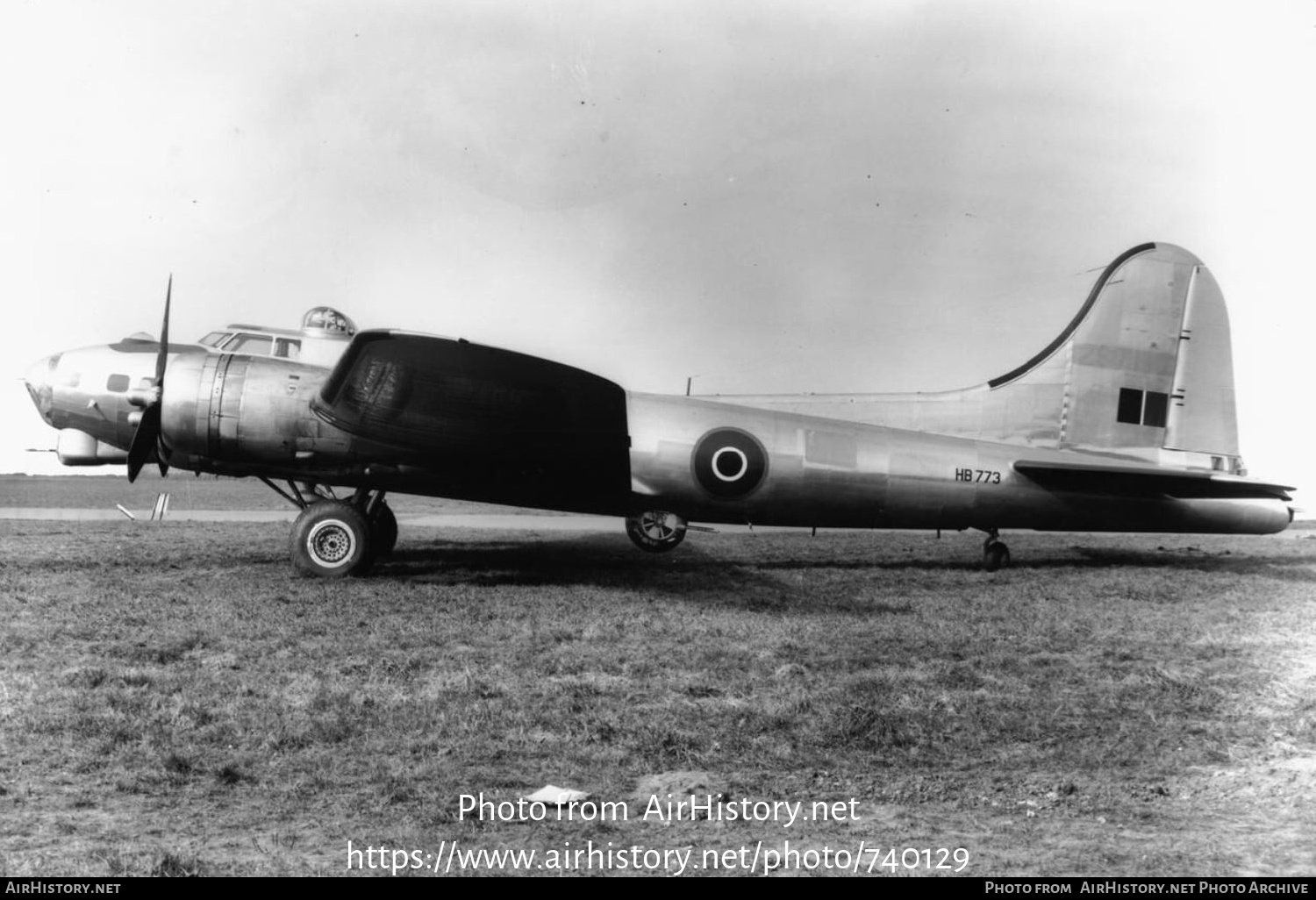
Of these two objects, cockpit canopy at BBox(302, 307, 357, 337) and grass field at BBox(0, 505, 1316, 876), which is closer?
grass field at BBox(0, 505, 1316, 876)

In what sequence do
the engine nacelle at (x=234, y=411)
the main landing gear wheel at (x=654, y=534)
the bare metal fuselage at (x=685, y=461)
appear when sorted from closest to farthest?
the engine nacelle at (x=234, y=411)
the bare metal fuselage at (x=685, y=461)
the main landing gear wheel at (x=654, y=534)

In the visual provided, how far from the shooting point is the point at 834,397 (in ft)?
41.5

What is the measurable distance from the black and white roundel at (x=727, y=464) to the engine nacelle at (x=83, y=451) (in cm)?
650

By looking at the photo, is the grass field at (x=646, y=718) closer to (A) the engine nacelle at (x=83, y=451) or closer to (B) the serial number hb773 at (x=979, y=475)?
(A) the engine nacelle at (x=83, y=451)

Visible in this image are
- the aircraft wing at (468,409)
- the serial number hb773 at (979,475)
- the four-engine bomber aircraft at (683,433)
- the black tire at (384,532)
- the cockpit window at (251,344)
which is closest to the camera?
the aircraft wing at (468,409)

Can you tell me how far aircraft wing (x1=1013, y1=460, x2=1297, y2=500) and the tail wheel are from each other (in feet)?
3.18

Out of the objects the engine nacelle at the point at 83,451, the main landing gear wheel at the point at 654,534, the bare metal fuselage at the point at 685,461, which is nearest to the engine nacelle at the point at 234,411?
the bare metal fuselage at the point at 685,461

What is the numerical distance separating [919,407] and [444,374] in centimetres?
631

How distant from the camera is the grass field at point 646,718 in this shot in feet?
11.9

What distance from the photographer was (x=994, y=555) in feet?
40.0

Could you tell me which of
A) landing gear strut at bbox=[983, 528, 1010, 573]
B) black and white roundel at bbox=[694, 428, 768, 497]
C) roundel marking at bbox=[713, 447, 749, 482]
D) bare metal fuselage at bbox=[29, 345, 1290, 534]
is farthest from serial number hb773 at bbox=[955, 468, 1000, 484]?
roundel marking at bbox=[713, 447, 749, 482]

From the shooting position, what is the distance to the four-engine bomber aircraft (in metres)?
9.81

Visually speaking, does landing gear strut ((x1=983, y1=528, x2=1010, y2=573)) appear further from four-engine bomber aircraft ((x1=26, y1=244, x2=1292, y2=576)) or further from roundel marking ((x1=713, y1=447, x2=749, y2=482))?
roundel marking ((x1=713, y1=447, x2=749, y2=482))
